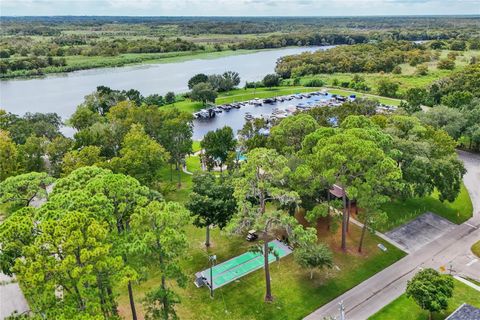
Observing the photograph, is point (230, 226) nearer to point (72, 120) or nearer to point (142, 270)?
point (142, 270)

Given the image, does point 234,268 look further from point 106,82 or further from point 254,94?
point 106,82

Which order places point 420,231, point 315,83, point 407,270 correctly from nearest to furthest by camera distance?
1. point 407,270
2. point 420,231
3. point 315,83

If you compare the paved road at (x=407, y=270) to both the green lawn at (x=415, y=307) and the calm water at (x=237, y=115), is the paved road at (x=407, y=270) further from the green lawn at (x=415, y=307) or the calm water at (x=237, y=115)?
the calm water at (x=237, y=115)

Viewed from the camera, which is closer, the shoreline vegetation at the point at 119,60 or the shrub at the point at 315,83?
the shrub at the point at 315,83

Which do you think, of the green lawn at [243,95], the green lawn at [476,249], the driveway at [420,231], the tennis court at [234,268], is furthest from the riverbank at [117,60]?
the green lawn at [476,249]

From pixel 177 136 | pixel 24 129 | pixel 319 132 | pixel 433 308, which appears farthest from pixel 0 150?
pixel 433 308

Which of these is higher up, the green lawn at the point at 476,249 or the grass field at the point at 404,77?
the green lawn at the point at 476,249

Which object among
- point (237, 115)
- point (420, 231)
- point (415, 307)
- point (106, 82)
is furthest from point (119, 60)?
point (415, 307)
